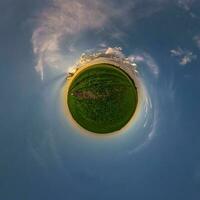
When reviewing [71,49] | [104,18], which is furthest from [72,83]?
[104,18]

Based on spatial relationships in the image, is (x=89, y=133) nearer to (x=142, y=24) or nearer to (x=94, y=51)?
(x=94, y=51)

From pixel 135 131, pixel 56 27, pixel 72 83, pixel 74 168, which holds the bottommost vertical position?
pixel 74 168

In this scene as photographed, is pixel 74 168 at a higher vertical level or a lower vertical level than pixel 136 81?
lower

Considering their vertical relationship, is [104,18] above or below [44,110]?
above

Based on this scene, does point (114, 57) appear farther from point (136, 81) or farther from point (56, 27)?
point (56, 27)

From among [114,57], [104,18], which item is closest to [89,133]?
[114,57]

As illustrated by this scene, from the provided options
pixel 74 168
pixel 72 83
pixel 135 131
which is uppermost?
pixel 72 83
